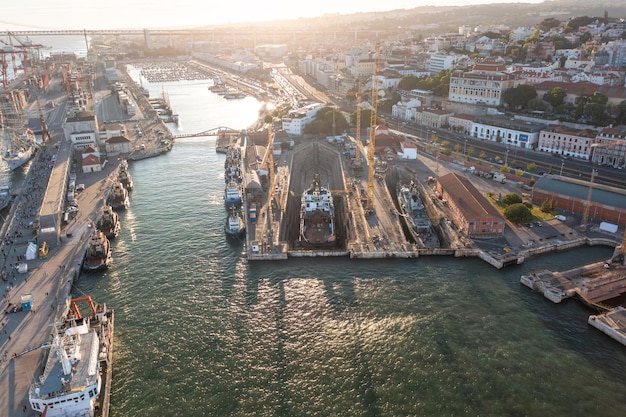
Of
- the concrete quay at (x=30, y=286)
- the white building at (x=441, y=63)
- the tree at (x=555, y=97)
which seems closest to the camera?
the concrete quay at (x=30, y=286)

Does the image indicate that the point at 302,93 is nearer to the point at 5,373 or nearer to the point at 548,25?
the point at 548,25

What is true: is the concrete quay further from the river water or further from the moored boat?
the moored boat

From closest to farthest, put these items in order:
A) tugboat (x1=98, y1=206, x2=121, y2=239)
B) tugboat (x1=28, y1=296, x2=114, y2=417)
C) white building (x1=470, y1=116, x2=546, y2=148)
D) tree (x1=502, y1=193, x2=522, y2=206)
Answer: tugboat (x1=28, y1=296, x2=114, y2=417) < tugboat (x1=98, y1=206, x2=121, y2=239) < tree (x1=502, y1=193, x2=522, y2=206) < white building (x1=470, y1=116, x2=546, y2=148)

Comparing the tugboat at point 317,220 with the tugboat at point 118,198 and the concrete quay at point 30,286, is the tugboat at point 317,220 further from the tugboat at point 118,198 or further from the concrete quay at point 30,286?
the tugboat at point 118,198

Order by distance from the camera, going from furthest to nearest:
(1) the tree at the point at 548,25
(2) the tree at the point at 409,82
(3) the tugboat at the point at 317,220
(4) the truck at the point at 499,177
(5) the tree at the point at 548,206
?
(1) the tree at the point at 548,25 < (2) the tree at the point at 409,82 < (4) the truck at the point at 499,177 < (5) the tree at the point at 548,206 < (3) the tugboat at the point at 317,220

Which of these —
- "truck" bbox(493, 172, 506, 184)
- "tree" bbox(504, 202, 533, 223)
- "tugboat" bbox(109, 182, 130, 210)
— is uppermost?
"truck" bbox(493, 172, 506, 184)

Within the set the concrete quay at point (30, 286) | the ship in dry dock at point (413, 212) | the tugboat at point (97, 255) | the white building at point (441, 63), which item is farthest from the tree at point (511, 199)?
the white building at point (441, 63)

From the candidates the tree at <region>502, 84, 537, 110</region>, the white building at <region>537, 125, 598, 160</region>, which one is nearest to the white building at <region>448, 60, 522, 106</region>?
A: the tree at <region>502, 84, 537, 110</region>
